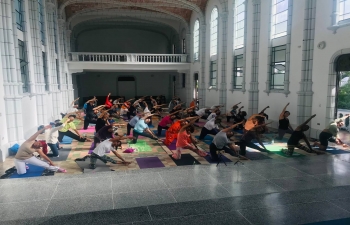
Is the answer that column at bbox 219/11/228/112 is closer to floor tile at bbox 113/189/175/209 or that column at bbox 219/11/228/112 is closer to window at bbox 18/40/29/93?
window at bbox 18/40/29/93

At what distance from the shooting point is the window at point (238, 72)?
627 inches

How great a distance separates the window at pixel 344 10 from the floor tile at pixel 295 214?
24.2 feet

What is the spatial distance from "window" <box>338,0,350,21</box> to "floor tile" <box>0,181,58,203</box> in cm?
1019

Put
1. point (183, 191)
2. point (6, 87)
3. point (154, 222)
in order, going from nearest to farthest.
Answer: point (154, 222) < point (183, 191) < point (6, 87)

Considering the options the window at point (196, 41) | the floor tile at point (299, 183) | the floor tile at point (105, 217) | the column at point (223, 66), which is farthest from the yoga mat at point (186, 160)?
the window at point (196, 41)

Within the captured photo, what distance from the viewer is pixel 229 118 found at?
14875mm

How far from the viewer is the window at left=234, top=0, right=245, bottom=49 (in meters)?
15.4

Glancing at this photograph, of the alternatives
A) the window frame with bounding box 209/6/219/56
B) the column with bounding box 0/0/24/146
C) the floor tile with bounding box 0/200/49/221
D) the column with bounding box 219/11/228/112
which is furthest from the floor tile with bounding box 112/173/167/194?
the window frame with bounding box 209/6/219/56

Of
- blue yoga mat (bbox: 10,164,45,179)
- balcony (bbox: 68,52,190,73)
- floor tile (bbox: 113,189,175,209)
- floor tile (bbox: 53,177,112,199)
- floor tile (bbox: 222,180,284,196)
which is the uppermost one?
balcony (bbox: 68,52,190,73)

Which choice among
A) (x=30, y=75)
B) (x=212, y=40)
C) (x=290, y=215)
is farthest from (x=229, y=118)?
(x=290, y=215)

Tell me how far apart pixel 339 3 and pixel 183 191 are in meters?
8.55

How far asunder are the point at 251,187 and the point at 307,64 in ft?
23.0

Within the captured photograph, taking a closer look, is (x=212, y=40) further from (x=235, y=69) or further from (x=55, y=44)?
(x=55, y=44)

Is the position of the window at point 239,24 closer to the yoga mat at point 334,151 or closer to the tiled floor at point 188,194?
the yoga mat at point 334,151
